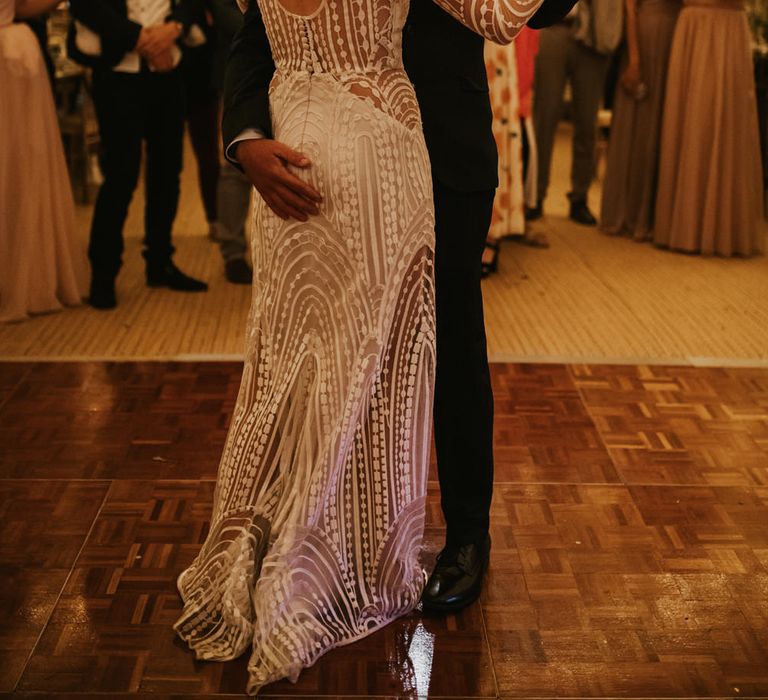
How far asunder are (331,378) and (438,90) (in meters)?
0.56

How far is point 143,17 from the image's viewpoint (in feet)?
13.5

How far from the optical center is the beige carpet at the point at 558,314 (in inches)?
153

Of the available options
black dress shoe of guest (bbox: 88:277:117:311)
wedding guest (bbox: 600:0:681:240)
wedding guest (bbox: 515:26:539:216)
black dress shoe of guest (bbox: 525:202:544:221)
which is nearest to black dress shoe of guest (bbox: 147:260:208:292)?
black dress shoe of guest (bbox: 88:277:117:311)

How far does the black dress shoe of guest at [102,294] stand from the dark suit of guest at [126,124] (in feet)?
0.06

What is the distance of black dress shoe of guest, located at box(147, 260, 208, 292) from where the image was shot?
460 cm

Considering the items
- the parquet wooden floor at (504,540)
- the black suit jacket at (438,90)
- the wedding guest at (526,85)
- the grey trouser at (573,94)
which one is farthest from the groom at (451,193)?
the grey trouser at (573,94)

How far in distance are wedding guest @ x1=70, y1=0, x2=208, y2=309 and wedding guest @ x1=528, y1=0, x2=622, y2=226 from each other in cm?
206

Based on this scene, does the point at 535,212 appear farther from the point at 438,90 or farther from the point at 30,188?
the point at 438,90

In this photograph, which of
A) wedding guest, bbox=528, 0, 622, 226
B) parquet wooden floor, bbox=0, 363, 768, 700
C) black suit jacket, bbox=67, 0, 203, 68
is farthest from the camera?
wedding guest, bbox=528, 0, 622, 226

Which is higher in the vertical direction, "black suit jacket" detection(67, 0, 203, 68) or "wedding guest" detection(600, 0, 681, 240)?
"black suit jacket" detection(67, 0, 203, 68)

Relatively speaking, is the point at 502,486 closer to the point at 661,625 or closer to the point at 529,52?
the point at 661,625

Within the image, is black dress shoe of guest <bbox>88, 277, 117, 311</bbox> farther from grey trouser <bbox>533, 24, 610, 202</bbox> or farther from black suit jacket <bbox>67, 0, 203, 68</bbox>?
grey trouser <bbox>533, 24, 610, 202</bbox>

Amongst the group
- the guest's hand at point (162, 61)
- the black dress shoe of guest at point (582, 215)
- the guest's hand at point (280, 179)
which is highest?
the guest's hand at point (280, 179)

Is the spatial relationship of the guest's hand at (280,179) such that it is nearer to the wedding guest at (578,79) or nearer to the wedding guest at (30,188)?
the wedding guest at (30,188)
